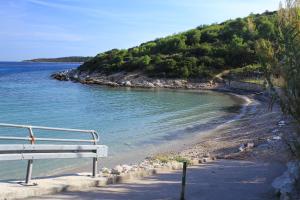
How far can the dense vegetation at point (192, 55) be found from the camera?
7812 cm

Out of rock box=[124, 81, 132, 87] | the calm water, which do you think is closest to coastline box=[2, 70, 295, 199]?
the calm water

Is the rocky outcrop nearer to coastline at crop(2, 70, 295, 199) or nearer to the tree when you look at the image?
coastline at crop(2, 70, 295, 199)

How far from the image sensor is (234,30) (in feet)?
305

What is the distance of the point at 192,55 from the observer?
8644 centimetres

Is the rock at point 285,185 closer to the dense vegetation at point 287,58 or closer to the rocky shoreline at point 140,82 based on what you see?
the dense vegetation at point 287,58

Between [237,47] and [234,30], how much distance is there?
1292cm

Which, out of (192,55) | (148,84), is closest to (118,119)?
(148,84)

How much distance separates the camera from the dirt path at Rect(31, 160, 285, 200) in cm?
829

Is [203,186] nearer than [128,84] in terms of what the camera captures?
Yes

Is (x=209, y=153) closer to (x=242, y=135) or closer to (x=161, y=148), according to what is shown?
(x=161, y=148)

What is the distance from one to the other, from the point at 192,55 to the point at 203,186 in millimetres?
77855

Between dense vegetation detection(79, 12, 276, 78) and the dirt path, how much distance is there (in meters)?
58.0

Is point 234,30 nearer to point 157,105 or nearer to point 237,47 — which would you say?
point 237,47

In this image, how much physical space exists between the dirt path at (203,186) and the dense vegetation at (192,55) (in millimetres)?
58031
